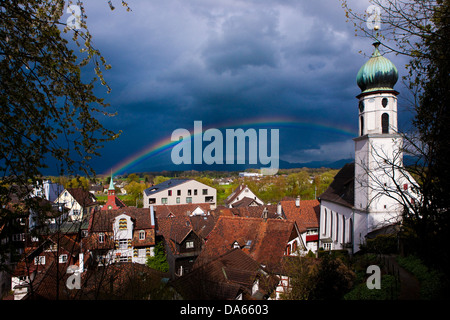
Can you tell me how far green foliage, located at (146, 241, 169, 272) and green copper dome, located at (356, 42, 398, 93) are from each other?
26211 mm

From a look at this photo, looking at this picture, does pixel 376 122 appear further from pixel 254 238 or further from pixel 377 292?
pixel 377 292

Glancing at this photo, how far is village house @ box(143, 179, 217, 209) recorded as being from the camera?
203ft

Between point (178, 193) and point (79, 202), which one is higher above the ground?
point (79, 202)


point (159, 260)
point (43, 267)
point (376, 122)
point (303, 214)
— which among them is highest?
point (376, 122)

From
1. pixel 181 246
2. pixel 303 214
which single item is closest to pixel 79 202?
pixel 181 246

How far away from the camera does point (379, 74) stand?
28109 mm

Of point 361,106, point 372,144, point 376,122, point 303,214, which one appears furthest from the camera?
point 303,214

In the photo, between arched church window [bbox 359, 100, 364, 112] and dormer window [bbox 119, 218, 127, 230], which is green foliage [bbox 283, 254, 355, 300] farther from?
arched church window [bbox 359, 100, 364, 112]

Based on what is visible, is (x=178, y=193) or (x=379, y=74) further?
(x=178, y=193)

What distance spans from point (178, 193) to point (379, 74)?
47449 millimetres

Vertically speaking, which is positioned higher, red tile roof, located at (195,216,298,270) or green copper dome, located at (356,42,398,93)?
green copper dome, located at (356,42,398,93)

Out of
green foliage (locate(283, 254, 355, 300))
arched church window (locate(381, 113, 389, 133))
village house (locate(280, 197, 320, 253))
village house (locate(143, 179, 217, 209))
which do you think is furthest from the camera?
village house (locate(143, 179, 217, 209))

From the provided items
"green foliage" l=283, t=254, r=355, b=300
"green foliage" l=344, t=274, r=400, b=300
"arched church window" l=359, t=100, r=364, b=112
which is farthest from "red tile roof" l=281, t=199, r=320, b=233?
"green foliage" l=344, t=274, r=400, b=300

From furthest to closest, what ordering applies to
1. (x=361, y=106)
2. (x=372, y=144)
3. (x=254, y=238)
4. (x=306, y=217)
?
(x=306, y=217)
(x=361, y=106)
(x=372, y=144)
(x=254, y=238)
